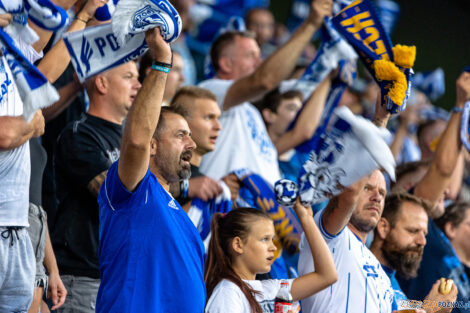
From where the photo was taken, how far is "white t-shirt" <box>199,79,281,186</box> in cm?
425

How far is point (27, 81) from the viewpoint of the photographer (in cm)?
241

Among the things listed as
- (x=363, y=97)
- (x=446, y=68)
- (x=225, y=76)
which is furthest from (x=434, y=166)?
(x=446, y=68)

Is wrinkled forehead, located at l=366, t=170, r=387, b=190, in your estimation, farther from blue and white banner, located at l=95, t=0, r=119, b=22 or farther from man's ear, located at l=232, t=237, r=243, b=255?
blue and white banner, located at l=95, t=0, r=119, b=22

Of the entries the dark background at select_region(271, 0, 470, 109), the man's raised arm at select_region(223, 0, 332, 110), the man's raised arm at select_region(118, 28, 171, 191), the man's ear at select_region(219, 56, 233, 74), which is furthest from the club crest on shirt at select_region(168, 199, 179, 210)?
the dark background at select_region(271, 0, 470, 109)

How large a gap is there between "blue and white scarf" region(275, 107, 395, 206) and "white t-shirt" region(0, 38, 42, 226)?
112 cm

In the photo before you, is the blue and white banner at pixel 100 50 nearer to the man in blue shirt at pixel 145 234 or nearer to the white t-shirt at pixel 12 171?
the man in blue shirt at pixel 145 234

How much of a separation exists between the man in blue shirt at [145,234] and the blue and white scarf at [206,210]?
780 millimetres

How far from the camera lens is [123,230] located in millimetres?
2568

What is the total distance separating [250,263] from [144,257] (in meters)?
Answer: 0.79

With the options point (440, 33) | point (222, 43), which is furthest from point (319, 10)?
point (440, 33)

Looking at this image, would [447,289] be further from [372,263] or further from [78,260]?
[78,260]

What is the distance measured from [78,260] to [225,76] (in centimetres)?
215

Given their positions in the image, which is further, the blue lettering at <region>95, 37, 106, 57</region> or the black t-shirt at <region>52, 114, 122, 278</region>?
the black t-shirt at <region>52, 114, 122, 278</region>

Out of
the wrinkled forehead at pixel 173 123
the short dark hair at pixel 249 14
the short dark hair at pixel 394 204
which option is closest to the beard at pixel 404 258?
the short dark hair at pixel 394 204
